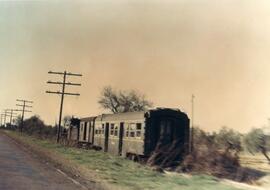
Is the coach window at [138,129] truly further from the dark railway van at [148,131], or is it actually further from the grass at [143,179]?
the grass at [143,179]

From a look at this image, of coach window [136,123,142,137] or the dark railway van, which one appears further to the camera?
coach window [136,123,142,137]

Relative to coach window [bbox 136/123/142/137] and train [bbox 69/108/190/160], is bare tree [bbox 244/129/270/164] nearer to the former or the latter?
train [bbox 69/108/190/160]

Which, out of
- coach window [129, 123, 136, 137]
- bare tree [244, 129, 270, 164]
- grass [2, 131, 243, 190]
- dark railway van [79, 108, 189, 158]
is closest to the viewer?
grass [2, 131, 243, 190]

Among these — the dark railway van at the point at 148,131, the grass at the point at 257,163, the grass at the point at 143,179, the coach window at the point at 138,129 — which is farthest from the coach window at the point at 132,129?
the grass at the point at 257,163

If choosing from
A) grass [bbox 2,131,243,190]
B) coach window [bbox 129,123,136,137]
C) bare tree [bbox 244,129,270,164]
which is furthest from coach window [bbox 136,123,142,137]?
bare tree [bbox 244,129,270,164]

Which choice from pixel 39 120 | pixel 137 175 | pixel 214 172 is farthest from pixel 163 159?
pixel 39 120

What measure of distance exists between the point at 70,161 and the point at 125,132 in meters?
3.75

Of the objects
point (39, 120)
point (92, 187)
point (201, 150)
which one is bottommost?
point (92, 187)

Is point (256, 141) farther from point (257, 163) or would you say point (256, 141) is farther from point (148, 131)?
point (148, 131)

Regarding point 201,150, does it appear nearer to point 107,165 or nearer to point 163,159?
point 163,159

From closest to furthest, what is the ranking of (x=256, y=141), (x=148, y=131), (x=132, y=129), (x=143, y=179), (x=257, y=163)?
(x=143, y=179) < (x=148, y=131) < (x=132, y=129) < (x=257, y=163) < (x=256, y=141)

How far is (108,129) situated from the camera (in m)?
29.2

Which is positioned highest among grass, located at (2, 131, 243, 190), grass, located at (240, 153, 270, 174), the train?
the train

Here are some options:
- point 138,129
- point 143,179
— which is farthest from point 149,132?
point 143,179
